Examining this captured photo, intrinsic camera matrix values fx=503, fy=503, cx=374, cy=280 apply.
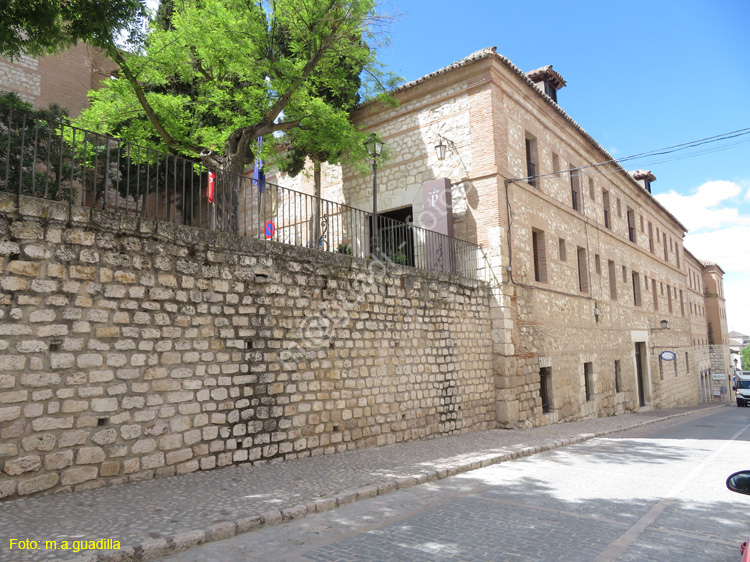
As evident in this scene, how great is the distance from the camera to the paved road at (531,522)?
3926mm

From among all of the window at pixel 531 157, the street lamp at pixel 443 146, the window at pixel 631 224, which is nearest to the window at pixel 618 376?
the window at pixel 631 224

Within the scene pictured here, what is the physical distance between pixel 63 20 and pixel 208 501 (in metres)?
5.68

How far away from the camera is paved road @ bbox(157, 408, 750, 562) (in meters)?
3.93

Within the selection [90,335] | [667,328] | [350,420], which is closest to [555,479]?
[350,420]

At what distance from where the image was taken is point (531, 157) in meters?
14.5

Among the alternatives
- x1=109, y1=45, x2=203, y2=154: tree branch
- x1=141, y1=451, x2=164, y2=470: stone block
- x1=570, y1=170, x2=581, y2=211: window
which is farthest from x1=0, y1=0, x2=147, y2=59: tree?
x1=570, y1=170, x2=581, y2=211: window

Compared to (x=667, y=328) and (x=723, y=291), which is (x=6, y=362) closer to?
(x=667, y=328)

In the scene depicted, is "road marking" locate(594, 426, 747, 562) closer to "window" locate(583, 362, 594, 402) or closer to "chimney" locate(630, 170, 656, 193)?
"window" locate(583, 362, 594, 402)

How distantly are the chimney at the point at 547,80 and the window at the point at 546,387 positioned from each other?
29.4 ft

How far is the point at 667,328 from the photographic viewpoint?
944 inches

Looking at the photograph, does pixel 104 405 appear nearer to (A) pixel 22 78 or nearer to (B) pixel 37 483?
(B) pixel 37 483

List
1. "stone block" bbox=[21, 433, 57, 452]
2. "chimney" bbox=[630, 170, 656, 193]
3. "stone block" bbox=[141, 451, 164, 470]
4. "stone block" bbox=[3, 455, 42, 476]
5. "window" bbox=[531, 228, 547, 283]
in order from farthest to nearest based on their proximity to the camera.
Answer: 1. "chimney" bbox=[630, 170, 656, 193]
2. "window" bbox=[531, 228, 547, 283]
3. "stone block" bbox=[141, 451, 164, 470]
4. "stone block" bbox=[21, 433, 57, 452]
5. "stone block" bbox=[3, 455, 42, 476]

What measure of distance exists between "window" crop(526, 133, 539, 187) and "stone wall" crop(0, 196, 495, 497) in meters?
6.91

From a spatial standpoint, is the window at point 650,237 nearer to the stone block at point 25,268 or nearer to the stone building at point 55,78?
the stone building at point 55,78
